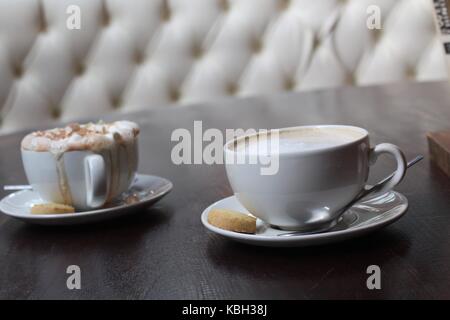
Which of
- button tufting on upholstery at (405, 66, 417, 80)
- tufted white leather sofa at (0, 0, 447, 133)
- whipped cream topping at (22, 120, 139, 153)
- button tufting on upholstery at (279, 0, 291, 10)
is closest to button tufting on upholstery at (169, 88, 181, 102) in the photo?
tufted white leather sofa at (0, 0, 447, 133)

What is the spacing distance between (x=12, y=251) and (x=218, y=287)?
18 centimetres

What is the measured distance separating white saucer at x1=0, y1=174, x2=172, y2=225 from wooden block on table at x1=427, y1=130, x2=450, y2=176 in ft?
0.80

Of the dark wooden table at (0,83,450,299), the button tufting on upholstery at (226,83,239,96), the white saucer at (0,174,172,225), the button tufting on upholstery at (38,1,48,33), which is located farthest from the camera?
the button tufting on upholstery at (226,83,239,96)

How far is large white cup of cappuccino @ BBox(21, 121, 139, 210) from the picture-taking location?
52 cm

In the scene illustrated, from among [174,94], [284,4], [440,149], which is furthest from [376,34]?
[440,149]

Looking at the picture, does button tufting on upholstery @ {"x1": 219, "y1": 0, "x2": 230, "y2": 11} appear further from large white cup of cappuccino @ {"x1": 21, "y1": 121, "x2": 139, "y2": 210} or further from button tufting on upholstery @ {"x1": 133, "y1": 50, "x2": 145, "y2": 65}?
large white cup of cappuccino @ {"x1": 21, "y1": 121, "x2": 139, "y2": 210}

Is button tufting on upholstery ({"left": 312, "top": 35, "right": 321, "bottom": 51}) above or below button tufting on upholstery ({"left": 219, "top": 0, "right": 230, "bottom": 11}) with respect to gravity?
below

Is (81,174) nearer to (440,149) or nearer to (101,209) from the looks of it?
(101,209)

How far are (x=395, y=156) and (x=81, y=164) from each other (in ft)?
0.82

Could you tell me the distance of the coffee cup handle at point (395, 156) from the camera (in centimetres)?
44

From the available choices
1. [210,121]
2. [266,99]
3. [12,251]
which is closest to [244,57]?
[266,99]

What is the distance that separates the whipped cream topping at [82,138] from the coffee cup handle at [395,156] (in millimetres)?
210

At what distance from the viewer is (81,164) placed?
1.71ft

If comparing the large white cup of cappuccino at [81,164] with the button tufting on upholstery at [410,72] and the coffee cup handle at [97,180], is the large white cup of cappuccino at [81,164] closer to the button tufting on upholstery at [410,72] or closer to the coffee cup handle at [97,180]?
the coffee cup handle at [97,180]
